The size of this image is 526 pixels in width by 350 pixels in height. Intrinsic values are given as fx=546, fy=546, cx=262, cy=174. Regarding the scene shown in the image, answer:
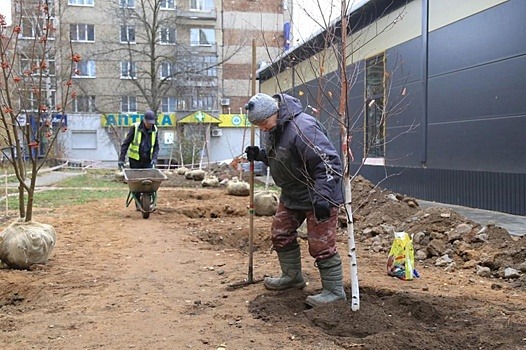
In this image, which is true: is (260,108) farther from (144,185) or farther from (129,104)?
(129,104)

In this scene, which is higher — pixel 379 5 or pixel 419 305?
pixel 379 5

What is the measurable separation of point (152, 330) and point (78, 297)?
43.2 inches

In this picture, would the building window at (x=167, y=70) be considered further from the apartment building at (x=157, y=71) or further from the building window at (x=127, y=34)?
the building window at (x=127, y=34)

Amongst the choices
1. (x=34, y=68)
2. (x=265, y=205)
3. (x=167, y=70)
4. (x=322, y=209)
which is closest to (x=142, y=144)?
(x=265, y=205)

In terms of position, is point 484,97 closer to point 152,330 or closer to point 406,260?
point 406,260

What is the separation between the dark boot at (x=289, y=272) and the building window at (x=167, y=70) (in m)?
31.2

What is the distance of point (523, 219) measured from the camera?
8312 mm

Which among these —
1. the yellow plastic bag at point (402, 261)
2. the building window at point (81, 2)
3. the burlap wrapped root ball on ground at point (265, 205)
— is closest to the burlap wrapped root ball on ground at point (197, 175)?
the burlap wrapped root ball on ground at point (265, 205)

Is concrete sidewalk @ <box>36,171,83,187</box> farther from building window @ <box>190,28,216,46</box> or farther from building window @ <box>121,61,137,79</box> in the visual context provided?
building window @ <box>190,28,216,46</box>

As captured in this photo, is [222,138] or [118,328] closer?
[118,328]

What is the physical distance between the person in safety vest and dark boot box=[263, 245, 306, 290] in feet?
17.2

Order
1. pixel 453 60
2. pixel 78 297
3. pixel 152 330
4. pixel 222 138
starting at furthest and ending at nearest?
pixel 222 138 → pixel 453 60 → pixel 78 297 → pixel 152 330

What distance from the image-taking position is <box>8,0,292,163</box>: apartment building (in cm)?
3647

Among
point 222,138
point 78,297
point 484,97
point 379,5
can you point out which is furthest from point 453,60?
point 222,138
